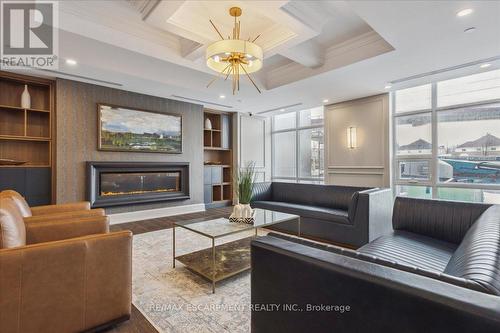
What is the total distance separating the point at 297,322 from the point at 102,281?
4.31 feet

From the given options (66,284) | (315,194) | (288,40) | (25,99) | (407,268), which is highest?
(288,40)

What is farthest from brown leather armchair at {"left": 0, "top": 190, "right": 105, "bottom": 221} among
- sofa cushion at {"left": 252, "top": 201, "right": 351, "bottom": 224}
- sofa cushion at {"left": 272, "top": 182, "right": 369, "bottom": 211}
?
sofa cushion at {"left": 272, "top": 182, "right": 369, "bottom": 211}

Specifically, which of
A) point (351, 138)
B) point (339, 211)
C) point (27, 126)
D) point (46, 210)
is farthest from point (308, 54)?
point (27, 126)

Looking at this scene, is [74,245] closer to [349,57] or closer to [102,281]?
[102,281]

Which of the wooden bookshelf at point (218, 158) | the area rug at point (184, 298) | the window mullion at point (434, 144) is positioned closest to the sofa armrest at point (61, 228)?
the area rug at point (184, 298)

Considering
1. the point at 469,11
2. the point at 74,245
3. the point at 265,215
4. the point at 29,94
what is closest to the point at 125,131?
the point at 29,94

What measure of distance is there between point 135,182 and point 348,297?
192 inches

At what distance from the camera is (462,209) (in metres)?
2.34

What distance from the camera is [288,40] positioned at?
2.88 m

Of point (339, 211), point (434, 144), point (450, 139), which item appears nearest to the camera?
point (339, 211)

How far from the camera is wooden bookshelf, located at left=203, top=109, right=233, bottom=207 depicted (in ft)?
21.3

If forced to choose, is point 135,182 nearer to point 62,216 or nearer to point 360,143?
point 62,216

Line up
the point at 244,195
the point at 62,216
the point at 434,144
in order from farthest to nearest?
the point at 434,144 < the point at 244,195 < the point at 62,216

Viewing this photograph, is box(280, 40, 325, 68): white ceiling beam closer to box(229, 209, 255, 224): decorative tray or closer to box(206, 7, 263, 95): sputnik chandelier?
box(206, 7, 263, 95): sputnik chandelier
